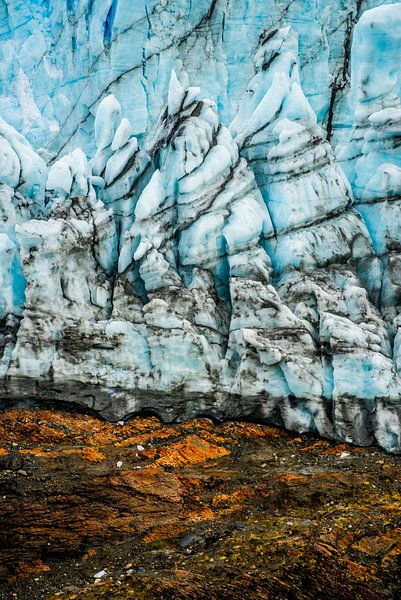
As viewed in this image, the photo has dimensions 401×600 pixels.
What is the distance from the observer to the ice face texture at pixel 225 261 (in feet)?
41.0

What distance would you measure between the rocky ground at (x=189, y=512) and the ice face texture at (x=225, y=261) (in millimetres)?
850

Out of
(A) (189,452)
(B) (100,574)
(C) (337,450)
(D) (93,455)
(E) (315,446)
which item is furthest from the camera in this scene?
(E) (315,446)

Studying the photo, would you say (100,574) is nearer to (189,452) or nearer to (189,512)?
(189,512)

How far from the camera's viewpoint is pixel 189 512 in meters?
9.61

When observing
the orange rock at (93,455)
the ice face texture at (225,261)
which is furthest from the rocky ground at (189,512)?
the ice face texture at (225,261)

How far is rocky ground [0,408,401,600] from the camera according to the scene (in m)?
7.75

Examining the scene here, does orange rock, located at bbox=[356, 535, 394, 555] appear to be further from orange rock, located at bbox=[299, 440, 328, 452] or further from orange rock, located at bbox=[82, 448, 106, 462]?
orange rock, located at bbox=[82, 448, 106, 462]

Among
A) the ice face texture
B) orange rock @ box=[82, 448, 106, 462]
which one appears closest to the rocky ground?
orange rock @ box=[82, 448, 106, 462]

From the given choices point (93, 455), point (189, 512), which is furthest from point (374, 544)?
point (93, 455)

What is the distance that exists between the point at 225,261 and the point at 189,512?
659cm

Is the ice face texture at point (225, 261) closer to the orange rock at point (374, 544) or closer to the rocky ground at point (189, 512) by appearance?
the rocky ground at point (189, 512)

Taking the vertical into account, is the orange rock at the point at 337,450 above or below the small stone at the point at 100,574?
above

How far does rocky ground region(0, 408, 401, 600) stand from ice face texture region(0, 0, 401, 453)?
85 cm

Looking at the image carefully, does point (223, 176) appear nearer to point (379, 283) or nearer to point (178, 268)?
point (178, 268)
